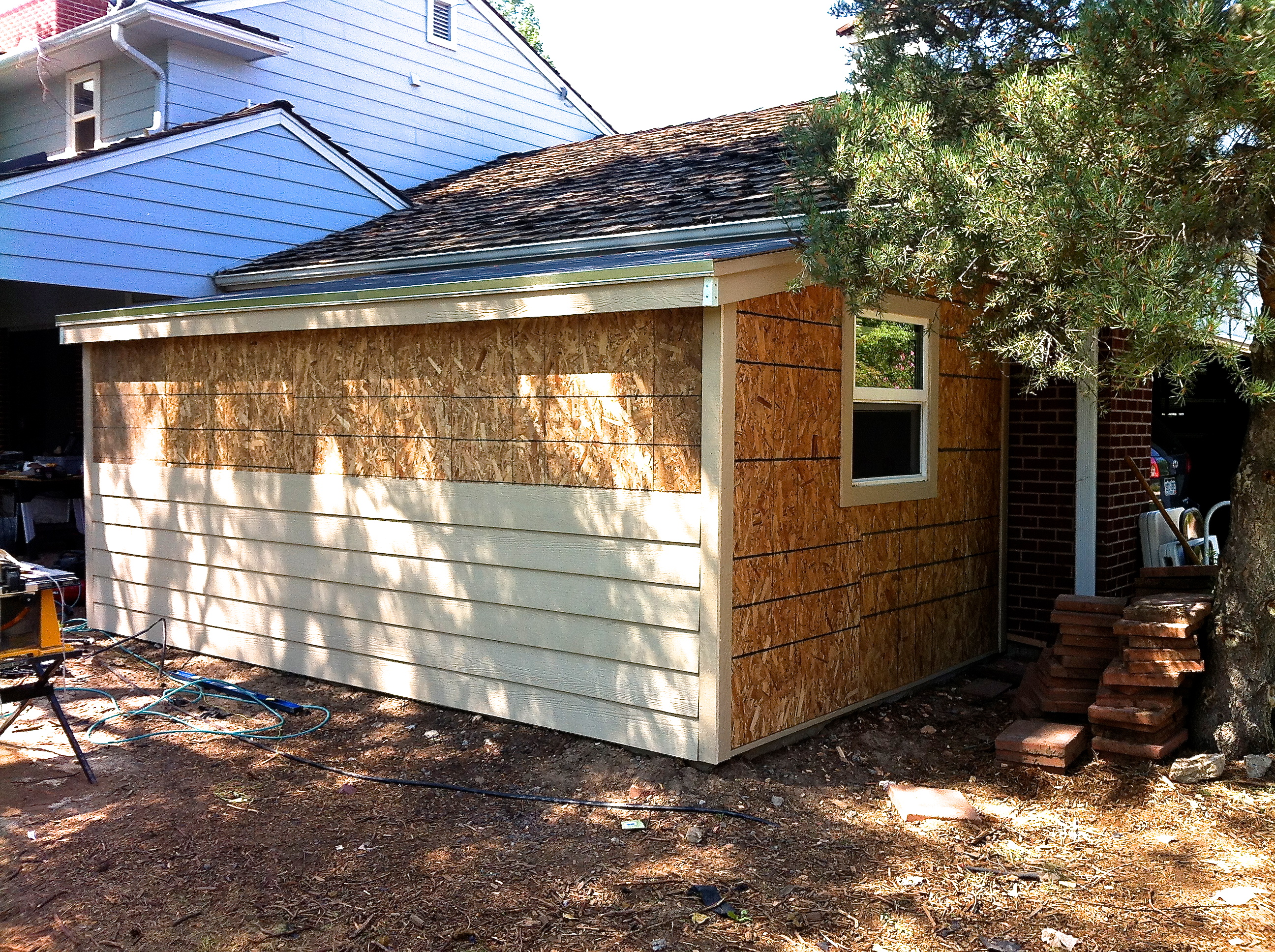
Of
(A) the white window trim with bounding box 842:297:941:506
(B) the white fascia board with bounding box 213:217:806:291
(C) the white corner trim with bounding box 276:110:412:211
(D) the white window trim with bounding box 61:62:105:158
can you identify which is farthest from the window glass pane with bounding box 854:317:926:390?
(D) the white window trim with bounding box 61:62:105:158

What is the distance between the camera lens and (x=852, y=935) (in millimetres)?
3986

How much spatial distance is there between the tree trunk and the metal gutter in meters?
3.02

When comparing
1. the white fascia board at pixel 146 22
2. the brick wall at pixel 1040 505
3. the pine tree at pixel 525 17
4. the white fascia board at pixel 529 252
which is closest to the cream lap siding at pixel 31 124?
the white fascia board at pixel 146 22

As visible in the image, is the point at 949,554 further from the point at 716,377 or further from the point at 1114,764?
the point at 716,377

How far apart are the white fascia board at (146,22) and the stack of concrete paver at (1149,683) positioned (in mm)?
10626

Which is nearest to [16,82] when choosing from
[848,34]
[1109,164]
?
[848,34]

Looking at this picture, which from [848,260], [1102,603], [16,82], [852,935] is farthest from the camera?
[16,82]

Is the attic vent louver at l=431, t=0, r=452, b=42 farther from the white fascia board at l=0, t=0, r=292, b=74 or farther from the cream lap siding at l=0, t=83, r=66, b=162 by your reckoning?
the cream lap siding at l=0, t=83, r=66, b=162

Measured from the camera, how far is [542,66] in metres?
16.6

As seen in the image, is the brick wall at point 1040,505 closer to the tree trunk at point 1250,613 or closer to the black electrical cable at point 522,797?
the tree trunk at point 1250,613

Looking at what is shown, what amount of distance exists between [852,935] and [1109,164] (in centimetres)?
326

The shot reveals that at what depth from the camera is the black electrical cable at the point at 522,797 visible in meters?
5.13

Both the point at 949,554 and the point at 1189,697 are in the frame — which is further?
the point at 949,554

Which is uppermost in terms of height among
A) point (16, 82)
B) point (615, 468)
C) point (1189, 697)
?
point (16, 82)
